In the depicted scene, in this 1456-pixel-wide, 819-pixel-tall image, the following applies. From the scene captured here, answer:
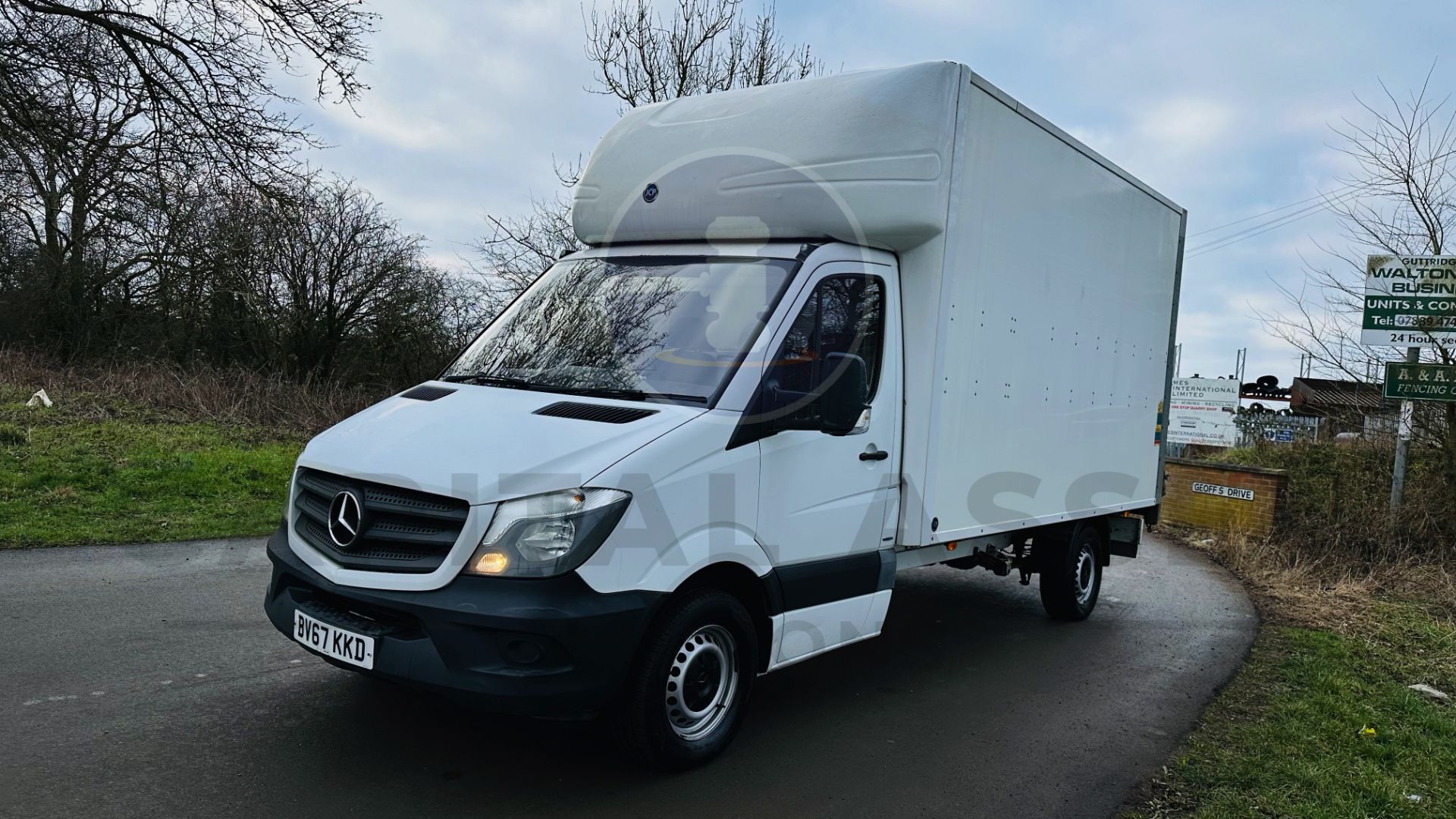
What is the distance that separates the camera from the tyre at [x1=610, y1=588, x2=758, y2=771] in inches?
157

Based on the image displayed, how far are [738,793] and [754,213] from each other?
2.73 metres

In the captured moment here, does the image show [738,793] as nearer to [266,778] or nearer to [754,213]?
[266,778]

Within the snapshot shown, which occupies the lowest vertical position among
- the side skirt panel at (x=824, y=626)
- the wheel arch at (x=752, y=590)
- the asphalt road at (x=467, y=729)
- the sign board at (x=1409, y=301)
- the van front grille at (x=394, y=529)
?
the asphalt road at (x=467, y=729)

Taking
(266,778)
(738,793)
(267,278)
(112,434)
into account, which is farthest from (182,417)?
(738,793)

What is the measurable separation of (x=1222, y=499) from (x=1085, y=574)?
20.6 feet

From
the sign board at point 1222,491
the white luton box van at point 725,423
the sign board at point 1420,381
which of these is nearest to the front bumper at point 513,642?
the white luton box van at point 725,423

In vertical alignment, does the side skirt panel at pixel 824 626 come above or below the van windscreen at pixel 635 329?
below

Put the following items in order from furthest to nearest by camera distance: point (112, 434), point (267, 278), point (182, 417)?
point (267, 278), point (182, 417), point (112, 434)

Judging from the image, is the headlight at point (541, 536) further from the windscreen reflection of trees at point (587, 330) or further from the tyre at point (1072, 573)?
the tyre at point (1072, 573)

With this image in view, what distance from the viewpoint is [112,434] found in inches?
473

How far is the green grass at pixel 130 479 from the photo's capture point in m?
8.46

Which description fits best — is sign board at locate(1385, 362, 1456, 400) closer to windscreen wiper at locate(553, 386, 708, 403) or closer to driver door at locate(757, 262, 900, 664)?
driver door at locate(757, 262, 900, 664)

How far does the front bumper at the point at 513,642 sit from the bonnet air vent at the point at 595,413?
70cm

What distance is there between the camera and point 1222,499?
1304 cm
